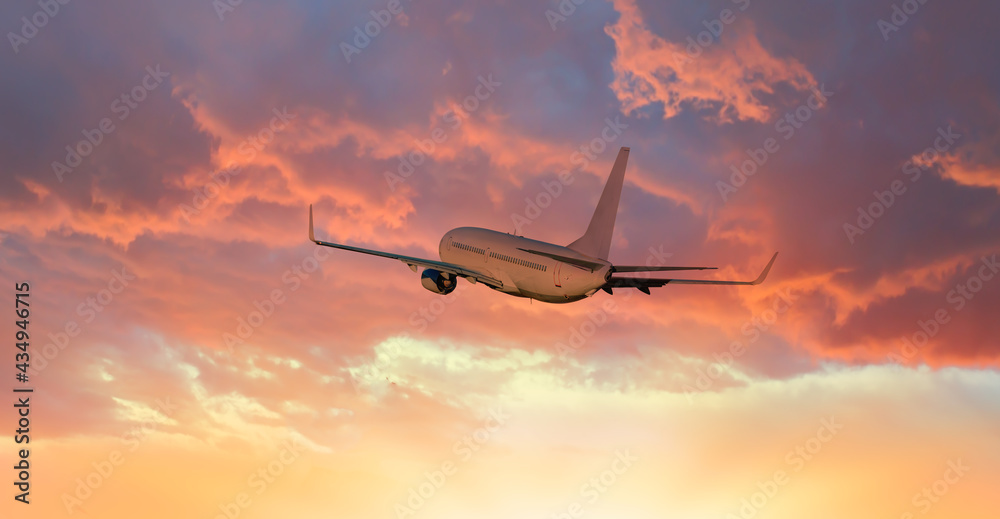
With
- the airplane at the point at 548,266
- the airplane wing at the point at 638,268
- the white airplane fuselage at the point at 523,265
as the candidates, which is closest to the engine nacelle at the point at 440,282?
the airplane at the point at 548,266

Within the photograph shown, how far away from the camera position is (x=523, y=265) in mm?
64812

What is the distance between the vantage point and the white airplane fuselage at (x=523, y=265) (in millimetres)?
58969

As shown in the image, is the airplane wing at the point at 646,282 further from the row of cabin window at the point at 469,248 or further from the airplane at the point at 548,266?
the row of cabin window at the point at 469,248

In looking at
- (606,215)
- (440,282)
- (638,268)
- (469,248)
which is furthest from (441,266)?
(638,268)

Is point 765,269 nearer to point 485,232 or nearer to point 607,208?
point 607,208

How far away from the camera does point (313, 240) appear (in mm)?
71188

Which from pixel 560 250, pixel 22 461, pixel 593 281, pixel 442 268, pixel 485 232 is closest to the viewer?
pixel 22 461

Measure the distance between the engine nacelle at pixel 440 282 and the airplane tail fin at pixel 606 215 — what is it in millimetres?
12446

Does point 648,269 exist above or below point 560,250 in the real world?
below

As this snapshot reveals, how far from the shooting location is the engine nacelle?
6925cm

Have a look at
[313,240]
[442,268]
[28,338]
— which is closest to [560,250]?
[442,268]

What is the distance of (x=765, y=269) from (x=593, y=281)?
1079cm

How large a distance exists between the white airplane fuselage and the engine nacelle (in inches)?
130

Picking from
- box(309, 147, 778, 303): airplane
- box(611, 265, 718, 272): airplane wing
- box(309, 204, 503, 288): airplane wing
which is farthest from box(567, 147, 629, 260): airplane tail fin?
box(309, 204, 503, 288): airplane wing
